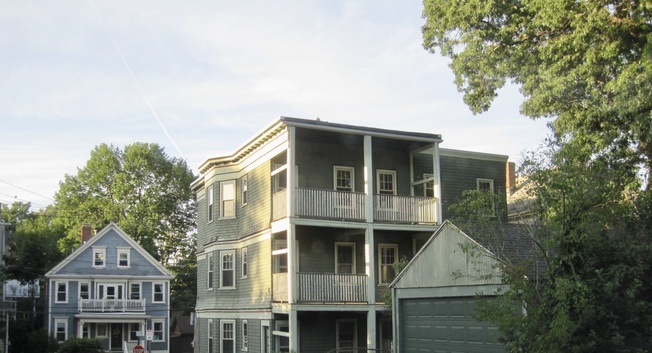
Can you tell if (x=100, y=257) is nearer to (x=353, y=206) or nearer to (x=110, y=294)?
(x=110, y=294)

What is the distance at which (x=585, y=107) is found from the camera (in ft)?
64.2

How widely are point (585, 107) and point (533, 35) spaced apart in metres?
2.41

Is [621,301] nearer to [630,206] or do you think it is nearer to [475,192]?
[630,206]

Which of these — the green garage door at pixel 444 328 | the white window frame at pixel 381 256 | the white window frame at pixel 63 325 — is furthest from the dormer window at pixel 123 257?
the green garage door at pixel 444 328

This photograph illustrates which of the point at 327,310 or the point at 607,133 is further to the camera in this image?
the point at 327,310

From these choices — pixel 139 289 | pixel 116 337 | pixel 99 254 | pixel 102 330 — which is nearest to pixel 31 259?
pixel 99 254

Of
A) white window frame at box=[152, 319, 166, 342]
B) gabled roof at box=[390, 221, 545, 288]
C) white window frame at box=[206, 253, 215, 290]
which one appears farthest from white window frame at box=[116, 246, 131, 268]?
gabled roof at box=[390, 221, 545, 288]

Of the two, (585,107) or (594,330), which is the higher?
(585,107)

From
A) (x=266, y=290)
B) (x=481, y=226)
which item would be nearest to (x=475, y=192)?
(x=481, y=226)

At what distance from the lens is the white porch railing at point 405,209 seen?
26.8 metres

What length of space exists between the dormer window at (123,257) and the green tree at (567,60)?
41539mm

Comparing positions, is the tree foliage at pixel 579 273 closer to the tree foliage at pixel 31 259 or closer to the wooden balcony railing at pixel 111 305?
the tree foliage at pixel 31 259

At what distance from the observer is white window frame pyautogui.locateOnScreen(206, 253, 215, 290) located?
1283 inches

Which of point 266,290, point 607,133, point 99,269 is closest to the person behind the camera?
point 607,133
